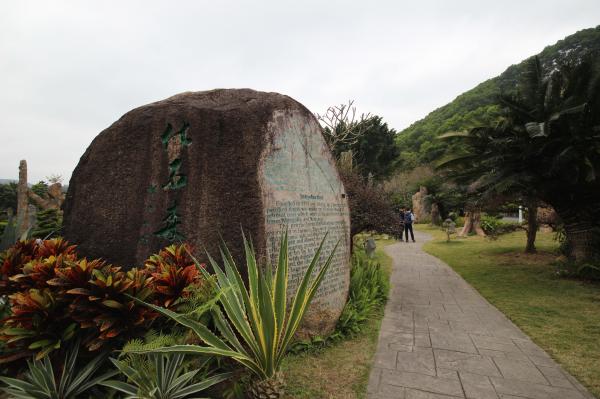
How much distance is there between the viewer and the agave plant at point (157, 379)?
Answer: 76.1 inches

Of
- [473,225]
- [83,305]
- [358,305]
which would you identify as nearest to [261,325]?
[83,305]

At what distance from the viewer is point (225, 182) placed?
10.8 ft

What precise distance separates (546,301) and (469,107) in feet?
118

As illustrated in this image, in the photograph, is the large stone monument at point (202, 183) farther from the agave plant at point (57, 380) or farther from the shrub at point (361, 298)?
the agave plant at point (57, 380)

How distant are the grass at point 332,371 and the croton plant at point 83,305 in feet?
4.31

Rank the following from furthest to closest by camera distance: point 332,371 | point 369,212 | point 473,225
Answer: point 473,225
point 369,212
point 332,371

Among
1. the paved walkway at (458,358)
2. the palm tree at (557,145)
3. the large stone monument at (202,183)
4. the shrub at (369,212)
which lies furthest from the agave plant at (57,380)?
the palm tree at (557,145)

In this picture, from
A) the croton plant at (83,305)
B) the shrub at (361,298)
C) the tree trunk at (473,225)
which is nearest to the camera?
the croton plant at (83,305)

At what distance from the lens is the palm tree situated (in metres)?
5.88

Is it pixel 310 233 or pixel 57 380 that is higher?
pixel 310 233

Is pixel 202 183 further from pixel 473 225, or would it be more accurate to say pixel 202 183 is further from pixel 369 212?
pixel 473 225

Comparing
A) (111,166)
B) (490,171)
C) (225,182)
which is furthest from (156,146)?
(490,171)

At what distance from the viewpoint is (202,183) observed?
10.9 feet

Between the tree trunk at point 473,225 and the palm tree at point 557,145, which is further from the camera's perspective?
the tree trunk at point 473,225
